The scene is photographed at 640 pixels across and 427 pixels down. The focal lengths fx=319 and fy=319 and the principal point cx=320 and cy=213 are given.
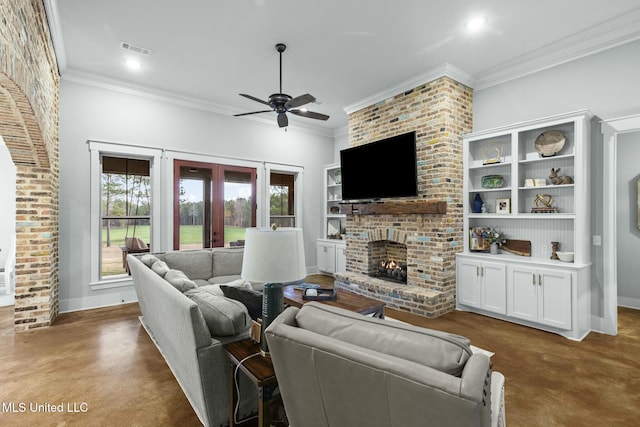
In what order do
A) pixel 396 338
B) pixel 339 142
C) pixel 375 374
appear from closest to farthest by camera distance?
pixel 375 374 → pixel 396 338 → pixel 339 142

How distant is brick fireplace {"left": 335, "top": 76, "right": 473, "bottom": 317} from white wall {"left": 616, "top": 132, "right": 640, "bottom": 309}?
2.34 m

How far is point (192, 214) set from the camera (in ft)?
18.0

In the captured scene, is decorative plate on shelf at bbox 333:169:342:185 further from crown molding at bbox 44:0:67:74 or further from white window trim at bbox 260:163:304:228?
crown molding at bbox 44:0:67:74

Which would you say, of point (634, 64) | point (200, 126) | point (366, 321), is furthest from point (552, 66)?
point (200, 126)

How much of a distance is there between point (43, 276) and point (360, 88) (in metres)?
4.87

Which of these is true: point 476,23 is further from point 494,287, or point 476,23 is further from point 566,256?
point 494,287

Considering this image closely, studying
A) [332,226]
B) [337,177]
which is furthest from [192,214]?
[337,177]

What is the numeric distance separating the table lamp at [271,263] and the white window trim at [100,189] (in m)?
3.88

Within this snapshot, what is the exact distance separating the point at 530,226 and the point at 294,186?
4.32 meters

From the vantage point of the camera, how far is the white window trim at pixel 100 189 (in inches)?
178

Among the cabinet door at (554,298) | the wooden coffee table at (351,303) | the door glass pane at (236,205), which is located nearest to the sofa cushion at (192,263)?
the door glass pane at (236,205)

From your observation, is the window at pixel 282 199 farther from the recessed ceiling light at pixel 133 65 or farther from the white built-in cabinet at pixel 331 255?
the recessed ceiling light at pixel 133 65

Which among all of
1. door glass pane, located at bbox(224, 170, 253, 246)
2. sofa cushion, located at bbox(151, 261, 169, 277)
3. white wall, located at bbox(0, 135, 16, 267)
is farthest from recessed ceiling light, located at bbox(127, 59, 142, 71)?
white wall, located at bbox(0, 135, 16, 267)

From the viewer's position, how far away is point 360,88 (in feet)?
16.3
